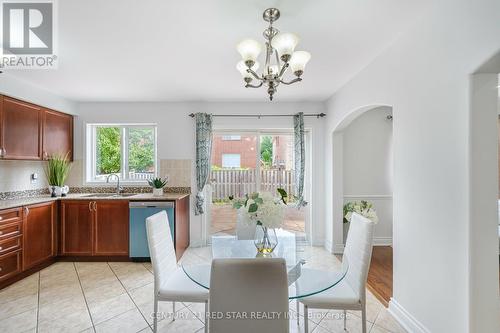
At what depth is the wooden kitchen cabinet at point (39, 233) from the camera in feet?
9.91

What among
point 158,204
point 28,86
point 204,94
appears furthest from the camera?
point 204,94

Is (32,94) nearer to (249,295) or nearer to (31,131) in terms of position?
(31,131)

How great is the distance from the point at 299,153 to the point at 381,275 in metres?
2.01

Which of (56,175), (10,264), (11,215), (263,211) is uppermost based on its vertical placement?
(56,175)

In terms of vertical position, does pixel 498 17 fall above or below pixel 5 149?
above

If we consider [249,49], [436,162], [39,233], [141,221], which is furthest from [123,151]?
[436,162]

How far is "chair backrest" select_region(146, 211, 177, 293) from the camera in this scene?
73.7 inches

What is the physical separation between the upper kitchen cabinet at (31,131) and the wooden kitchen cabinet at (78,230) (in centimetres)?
86

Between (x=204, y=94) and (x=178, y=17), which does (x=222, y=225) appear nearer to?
(x=204, y=94)

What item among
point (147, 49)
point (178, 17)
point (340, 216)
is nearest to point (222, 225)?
point (340, 216)

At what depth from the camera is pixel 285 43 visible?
1612mm

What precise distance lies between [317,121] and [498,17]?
2.93 m

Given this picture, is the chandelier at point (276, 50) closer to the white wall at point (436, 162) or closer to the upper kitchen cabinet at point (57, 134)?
the white wall at point (436, 162)

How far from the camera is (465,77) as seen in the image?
149cm
